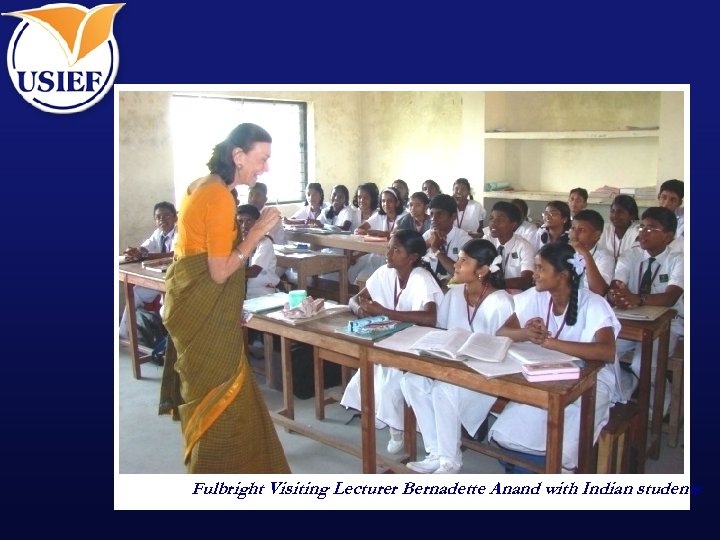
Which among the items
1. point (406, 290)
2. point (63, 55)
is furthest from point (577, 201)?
point (63, 55)

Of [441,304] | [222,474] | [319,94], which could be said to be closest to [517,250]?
[441,304]

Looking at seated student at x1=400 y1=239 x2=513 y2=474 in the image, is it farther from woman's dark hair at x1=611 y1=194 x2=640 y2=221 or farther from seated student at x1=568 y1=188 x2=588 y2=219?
seated student at x1=568 y1=188 x2=588 y2=219

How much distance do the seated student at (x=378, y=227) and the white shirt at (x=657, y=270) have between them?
2260mm

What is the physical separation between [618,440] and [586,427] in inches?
Result: 11.0

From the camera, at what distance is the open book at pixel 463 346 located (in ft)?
7.67

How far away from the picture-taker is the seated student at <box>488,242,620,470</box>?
2533 millimetres

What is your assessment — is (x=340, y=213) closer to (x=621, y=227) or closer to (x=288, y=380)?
(x=621, y=227)

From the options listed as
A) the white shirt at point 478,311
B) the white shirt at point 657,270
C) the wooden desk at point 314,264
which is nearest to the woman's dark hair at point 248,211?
the wooden desk at point 314,264

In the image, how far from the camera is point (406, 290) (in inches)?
131

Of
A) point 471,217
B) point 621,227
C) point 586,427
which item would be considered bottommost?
point 586,427

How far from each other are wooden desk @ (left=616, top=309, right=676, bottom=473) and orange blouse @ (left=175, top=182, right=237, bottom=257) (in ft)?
5.99

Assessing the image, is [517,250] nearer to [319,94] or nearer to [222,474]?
[222,474]

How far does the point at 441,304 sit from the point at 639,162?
476cm

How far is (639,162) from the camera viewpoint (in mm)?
6992
